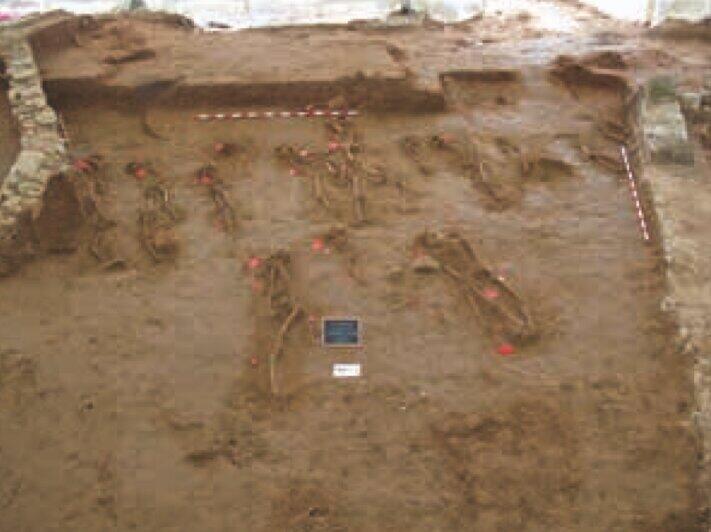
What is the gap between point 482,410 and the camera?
4.00 meters

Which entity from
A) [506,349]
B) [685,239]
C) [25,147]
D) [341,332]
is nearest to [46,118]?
[25,147]

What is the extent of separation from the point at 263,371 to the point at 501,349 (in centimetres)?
137

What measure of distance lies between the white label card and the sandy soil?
2.2 inches

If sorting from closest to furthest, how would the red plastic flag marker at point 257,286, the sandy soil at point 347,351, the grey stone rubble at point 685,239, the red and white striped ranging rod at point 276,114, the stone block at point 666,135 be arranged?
1. the sandy soil at point 347,351
2. the grey stone rubble at point 685,239
3. the red plastic flag marker at point 257,286
4. the stone block at point 666,135
5. the red and white striped ranging rod at point 276,114

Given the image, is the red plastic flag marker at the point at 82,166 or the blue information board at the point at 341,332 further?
the red plastic flag marker at the point at 82,166

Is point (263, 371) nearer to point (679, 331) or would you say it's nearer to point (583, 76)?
point (679, 331)

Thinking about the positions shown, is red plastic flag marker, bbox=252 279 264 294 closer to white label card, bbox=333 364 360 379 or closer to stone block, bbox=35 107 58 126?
white label card, bbox=333 364 360 379

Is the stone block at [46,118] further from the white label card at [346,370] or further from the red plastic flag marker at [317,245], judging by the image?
the white label card at [346,370]

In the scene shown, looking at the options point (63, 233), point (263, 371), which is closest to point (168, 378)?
point (263, 371)

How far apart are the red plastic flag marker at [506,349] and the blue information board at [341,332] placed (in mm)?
818

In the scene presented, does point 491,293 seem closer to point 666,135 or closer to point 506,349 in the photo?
point 506,349

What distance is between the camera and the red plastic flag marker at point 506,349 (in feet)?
14.2

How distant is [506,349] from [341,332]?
3.18 feet

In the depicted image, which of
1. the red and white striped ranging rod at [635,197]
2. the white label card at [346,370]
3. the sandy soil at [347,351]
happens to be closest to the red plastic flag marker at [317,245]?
the sandy soil at [347,351]
